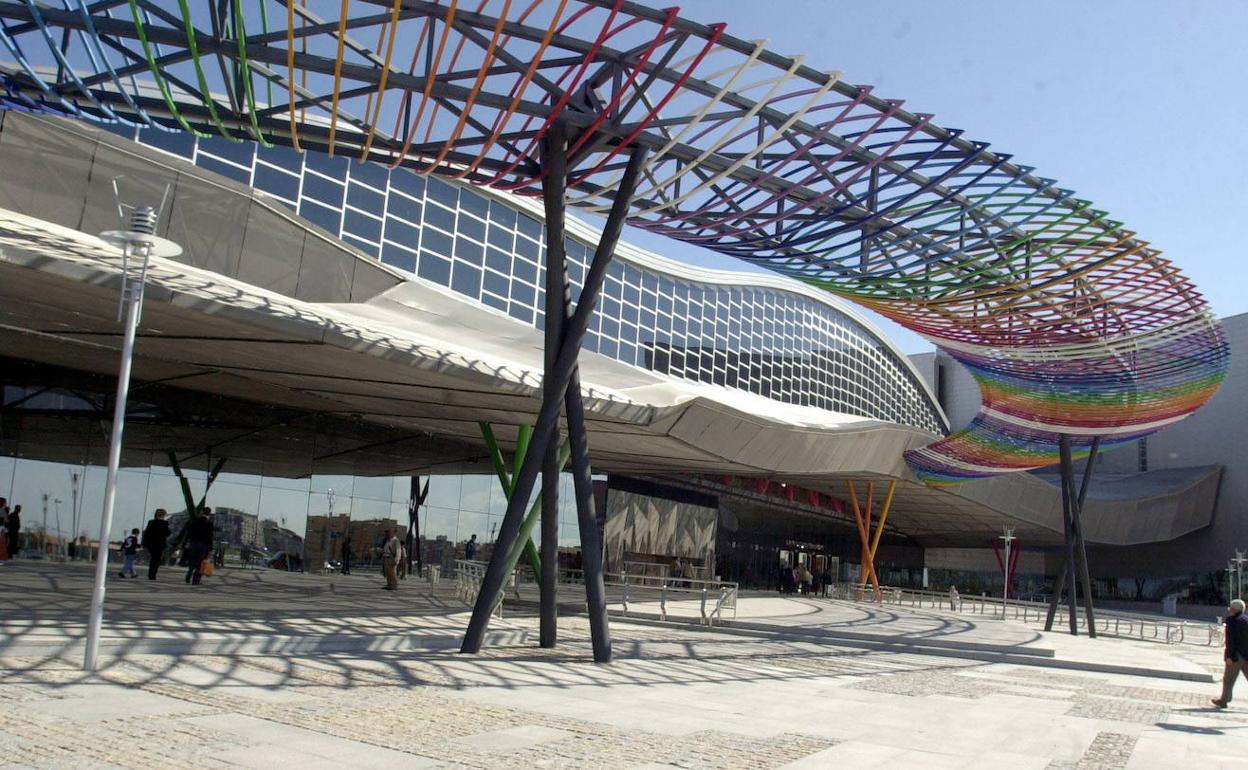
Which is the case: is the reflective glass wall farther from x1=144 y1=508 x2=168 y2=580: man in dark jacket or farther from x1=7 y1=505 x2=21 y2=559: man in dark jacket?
x1=144 y1=508 x2=168 y2=580: man in dark jacket

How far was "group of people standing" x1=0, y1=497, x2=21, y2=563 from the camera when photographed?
60.5ft

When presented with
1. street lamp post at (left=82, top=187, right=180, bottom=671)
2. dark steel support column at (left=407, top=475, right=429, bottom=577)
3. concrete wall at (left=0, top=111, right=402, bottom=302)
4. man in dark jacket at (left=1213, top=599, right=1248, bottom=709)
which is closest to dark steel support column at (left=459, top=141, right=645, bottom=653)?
street lamp post at (left=82, top=187, right=180, bottom=671)

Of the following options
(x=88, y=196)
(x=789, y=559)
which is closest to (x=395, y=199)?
(x=88, y=196)

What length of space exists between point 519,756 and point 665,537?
34.0 m

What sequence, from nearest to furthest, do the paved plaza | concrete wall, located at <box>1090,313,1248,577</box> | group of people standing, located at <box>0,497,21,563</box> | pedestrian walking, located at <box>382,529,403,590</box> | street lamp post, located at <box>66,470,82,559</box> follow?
the paved plaza
group of people standing, located at <box>0,497,21,563</box>
street lamp post, located at <box>66,470,82,559</box>
pedestrian walking, located at <box>382,529,403,590</box>
concrete wall, located at <box>1090,313,1248,577</box>

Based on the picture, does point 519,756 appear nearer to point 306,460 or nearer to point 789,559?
point 306,460

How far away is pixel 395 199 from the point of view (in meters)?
30.2

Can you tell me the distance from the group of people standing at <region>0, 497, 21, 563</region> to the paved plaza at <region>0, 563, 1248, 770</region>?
2.41 metres

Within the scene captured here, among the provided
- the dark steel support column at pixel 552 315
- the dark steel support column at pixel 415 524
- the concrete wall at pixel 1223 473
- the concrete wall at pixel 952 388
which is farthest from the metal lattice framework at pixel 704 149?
the concrete wall at pixel 952 388

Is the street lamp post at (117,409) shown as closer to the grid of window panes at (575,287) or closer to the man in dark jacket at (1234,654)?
the man in dark jacket at (1234,654)

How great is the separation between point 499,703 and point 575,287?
96.5ft

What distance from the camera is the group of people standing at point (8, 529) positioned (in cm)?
1845

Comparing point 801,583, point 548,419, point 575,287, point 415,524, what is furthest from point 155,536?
point 801,583

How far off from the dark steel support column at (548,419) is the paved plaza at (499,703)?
56 cm
